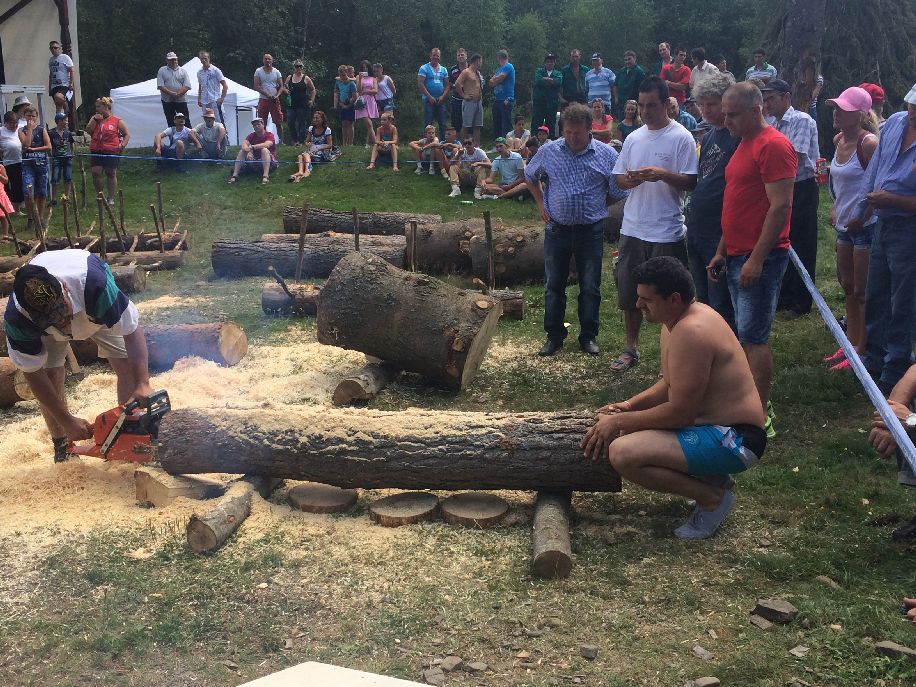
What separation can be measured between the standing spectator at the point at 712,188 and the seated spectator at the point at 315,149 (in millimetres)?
11269

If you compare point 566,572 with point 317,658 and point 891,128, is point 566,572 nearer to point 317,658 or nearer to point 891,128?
point 317,658

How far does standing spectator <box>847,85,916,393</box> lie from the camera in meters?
5.47

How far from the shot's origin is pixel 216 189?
634 inches

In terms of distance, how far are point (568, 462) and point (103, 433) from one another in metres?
2.75

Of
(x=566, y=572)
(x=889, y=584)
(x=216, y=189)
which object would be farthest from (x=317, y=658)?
(x=216, y=189)

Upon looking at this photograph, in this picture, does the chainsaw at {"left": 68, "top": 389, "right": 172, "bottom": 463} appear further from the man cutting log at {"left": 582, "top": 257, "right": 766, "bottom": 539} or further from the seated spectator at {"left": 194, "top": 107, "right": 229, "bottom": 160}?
the seated spectator at {"left": 194, "top": 107, "right": 229, "bottom": 160}

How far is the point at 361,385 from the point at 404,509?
2.07 metres

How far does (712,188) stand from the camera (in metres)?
6.34

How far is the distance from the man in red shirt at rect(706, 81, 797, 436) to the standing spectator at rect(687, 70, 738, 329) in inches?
18.2

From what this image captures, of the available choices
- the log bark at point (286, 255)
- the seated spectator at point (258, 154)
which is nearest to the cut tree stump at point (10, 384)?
the log bark at point (286, 255)

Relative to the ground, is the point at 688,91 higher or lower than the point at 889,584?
higher

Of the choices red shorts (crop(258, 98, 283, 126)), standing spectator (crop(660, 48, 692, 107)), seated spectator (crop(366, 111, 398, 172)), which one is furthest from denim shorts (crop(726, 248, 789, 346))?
red shorts (crop(258, 98, 283, 126))

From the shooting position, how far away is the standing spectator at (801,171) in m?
7.46

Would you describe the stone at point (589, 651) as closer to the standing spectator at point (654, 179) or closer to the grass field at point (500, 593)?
the grass field at point (500, 593)
